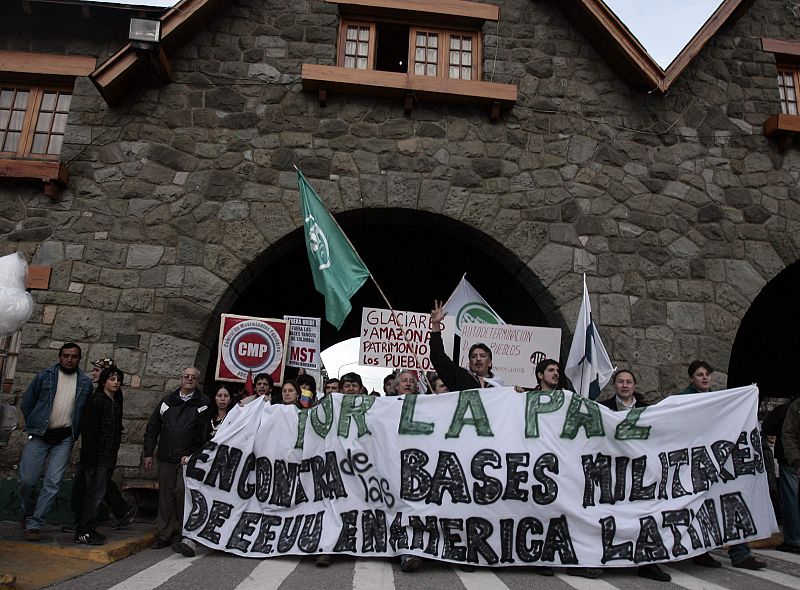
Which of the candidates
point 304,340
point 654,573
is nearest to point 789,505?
point 654,573

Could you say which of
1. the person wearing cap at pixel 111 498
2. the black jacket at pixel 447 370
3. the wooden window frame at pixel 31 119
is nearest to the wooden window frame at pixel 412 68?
the wooden window frame at pixel 31 119

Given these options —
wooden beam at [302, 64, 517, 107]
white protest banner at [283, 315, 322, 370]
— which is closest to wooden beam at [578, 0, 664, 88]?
wooden beam at [302, 64, 517, 107]

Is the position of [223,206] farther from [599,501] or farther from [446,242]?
[599,501]

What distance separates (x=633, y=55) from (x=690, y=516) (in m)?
5.57

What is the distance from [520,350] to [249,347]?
3.13 metres

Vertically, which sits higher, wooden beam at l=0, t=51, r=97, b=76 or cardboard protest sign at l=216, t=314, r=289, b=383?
wooden beam at l=0, t=51, r=97, b=76

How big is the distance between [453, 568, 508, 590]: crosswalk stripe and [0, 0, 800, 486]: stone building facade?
359cm

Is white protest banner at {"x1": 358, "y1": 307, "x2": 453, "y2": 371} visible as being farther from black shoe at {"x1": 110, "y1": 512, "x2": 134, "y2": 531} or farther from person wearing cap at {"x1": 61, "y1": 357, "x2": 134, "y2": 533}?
black shoe at {"x1": 110, "y1": 512, "x2": 134, "y2": 531}

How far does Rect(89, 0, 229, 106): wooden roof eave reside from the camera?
22.4 ft

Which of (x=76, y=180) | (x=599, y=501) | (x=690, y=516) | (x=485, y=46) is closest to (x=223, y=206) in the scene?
(x=76, y=180)

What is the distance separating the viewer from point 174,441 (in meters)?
5.25

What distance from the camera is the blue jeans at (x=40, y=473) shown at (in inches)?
192

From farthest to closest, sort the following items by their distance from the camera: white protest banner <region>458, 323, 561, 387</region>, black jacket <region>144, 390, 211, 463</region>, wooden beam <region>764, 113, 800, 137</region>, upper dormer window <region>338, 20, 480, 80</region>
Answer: upper dormer window <region>338, 20, 480, 80</region> → wooden beam <region>764, 113, 800, 137</region> → white protest banner <region>458, 323, 561, 387</region> → black jacket <region>144, 390, 211, 463</region>

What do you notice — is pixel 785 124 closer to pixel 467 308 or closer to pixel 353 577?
pixel 467 308
